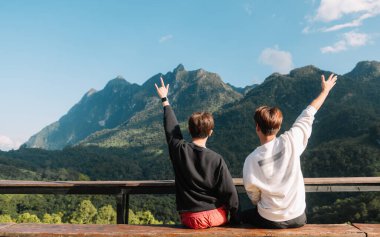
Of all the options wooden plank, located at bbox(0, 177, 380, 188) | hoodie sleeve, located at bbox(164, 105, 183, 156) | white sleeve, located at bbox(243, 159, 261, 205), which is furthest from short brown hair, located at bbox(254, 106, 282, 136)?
wooden plank, located at bbox(0, 177, 380, 188)

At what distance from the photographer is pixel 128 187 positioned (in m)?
3.73

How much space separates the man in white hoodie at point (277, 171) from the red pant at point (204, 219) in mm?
321

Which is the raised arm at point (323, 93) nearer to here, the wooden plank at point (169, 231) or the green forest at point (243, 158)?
the wooden plank at point (169, 231)

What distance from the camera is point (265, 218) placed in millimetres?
2945

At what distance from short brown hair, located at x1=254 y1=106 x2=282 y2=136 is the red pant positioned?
2.41ft

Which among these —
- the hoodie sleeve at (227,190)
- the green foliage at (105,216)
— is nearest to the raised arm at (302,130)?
the hoodie sleeve at (227,190)

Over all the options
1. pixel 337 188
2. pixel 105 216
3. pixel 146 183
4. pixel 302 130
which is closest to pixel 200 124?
pixel 302 130

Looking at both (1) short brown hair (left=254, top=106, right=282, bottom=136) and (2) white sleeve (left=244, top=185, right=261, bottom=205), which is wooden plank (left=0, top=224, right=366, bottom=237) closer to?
(2) white sleeve (left=244, top=185, right=261, bottom=205)

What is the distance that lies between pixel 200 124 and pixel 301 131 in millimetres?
766

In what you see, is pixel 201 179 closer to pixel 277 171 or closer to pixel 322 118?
pixel 277 171

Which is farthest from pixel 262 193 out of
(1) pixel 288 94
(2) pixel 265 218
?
(1) pixel 288 94

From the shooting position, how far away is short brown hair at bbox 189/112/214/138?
3.01 meters

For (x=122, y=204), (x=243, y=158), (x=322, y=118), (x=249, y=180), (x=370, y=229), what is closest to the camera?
(x=370, y=229)

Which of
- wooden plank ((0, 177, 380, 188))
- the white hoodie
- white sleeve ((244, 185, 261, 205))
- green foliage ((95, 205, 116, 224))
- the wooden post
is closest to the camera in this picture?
the white hoodie
